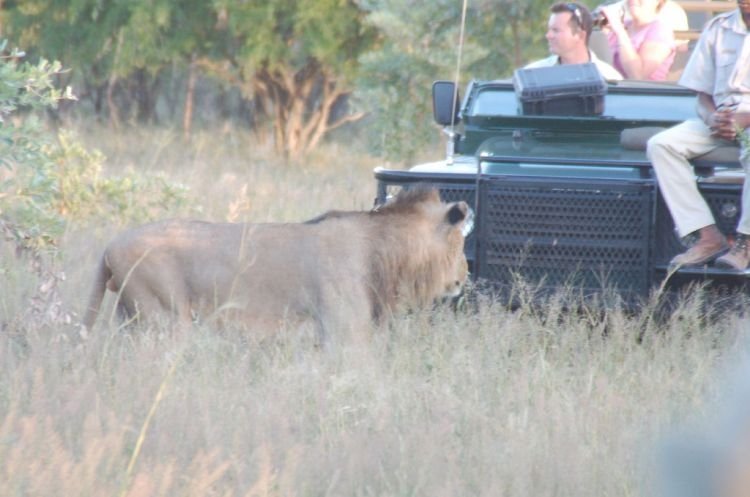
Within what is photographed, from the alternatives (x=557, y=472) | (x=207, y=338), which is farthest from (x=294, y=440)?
(x=207, y=338)

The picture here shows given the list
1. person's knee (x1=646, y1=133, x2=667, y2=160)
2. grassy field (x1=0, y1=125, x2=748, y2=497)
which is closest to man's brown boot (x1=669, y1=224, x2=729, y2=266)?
grassy field (x1=0, y1=125, x2=748, y2=497)

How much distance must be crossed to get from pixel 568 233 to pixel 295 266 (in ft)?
4.12

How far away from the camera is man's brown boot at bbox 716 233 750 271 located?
5.61m

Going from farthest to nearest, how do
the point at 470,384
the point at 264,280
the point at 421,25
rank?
the point at 421,25 → the point at 264,280 → the point at 470,384

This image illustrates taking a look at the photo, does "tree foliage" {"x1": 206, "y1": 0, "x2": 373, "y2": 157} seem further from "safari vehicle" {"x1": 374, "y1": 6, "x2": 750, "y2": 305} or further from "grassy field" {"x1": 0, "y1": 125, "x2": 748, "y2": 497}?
"safari vehicle" {"x1": 374, "y1": 6, "x2": 750, "y2": 305}

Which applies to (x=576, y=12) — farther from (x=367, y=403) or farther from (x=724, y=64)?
(x=367, y=403)

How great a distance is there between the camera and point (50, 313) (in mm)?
5293

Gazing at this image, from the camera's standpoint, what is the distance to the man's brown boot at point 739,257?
5609 mm

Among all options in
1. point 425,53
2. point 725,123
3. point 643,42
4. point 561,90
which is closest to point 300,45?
point 425,53

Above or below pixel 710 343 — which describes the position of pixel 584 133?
above

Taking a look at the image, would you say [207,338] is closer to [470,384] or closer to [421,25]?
[470,384]

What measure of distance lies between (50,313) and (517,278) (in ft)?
6.78

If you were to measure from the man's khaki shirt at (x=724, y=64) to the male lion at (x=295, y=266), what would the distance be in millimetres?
1324

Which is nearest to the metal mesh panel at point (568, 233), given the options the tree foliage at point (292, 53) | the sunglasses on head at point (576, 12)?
the sunglasses on head at point (576, 12)
